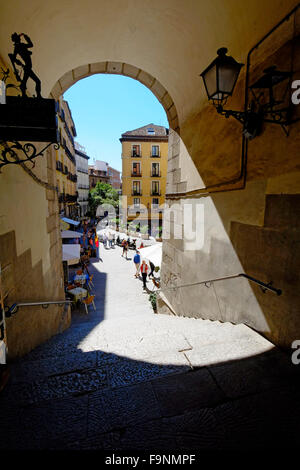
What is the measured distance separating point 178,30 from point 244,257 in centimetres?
375

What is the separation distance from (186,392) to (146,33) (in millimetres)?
5271

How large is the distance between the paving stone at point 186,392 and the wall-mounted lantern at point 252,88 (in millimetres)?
2581

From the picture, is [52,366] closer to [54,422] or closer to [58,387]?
[58,387]

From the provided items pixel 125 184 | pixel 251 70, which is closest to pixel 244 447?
pixel 251 70

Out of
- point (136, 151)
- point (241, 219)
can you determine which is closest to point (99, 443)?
point (241, 219)

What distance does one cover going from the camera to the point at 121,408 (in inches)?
68.8

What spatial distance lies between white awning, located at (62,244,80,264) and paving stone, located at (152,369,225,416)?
7.66 meters

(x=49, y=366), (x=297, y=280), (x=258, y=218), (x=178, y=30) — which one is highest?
(x=178, y=30)

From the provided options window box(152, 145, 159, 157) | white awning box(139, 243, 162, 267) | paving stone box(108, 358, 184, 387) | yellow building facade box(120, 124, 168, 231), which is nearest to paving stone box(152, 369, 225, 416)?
paving stone box(108, 358, 184, 387)

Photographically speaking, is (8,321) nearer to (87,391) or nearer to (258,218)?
(87,391)

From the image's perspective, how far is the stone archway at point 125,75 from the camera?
4785 mm

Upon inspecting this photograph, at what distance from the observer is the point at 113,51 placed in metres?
4.48

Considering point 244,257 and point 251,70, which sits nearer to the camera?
point 251,70

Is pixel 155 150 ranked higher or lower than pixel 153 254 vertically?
higher
